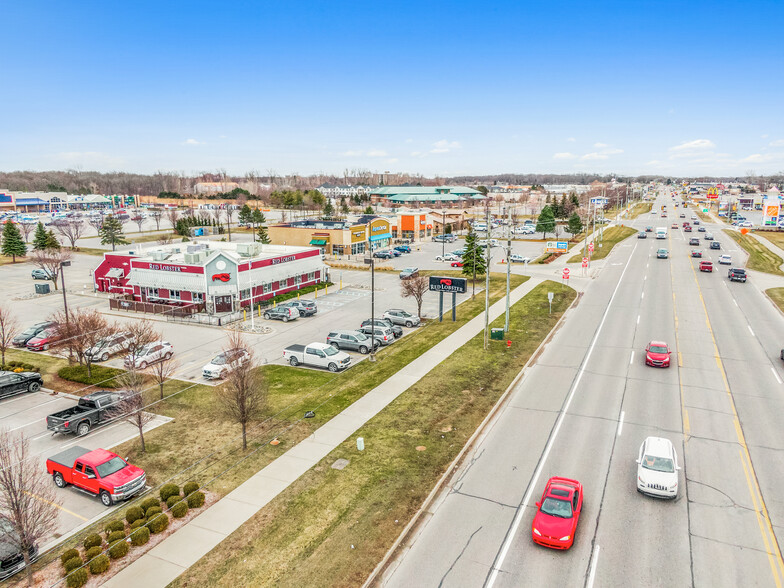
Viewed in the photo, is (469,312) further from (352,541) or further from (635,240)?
(635,240)

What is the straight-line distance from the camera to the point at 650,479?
57.9 feet

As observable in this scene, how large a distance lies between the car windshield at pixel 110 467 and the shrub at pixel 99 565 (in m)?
4.80

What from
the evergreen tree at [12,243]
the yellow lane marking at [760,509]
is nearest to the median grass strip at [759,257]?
the yellow lane marking at [760,509]

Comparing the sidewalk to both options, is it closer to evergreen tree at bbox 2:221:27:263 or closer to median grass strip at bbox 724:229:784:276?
median grass strip at bbox 724:229:784:276

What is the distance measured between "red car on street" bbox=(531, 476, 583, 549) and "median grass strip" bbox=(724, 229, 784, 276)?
60445 millimetres

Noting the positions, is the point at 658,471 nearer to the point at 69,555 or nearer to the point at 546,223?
the point at 69,555

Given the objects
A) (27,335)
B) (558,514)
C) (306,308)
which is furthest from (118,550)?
(306,308)

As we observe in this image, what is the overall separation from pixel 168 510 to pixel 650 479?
55.5 feet

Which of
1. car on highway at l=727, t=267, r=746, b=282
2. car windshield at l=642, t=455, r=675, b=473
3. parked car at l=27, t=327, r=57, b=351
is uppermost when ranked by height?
car on highway at l=727, t=267, r=746, b=282

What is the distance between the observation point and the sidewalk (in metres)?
14.7

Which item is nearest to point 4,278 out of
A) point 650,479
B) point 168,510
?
point 168,510

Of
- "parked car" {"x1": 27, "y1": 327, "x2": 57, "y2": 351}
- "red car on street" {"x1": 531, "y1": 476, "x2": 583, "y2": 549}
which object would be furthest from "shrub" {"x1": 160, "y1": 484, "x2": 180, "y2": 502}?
"parked car" {"x1": 27, "y1": 327, "x2": 57, "y2": 351}

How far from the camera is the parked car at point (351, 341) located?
35.4 metres

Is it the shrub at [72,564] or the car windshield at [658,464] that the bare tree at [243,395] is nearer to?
the shrub at [72,564]
